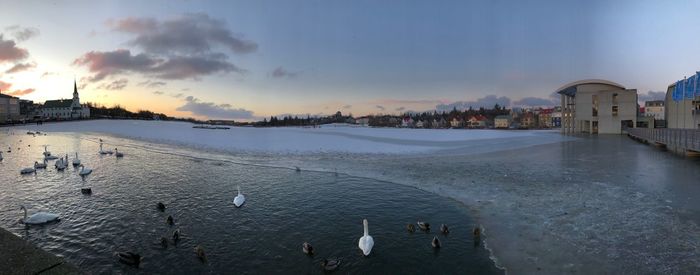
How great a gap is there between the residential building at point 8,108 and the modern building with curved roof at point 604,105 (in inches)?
5321

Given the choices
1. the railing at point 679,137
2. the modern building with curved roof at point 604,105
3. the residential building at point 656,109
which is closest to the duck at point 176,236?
the railing at point 679,137

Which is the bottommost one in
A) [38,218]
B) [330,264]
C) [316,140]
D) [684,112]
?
[330,264]

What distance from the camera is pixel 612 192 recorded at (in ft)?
36.3

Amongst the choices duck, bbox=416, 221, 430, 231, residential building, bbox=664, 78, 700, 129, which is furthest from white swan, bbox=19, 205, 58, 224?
residential building, bbox=664, 78, 700, 129

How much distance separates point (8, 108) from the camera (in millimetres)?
95688

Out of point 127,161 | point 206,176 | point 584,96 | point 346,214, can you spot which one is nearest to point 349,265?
point 346,214

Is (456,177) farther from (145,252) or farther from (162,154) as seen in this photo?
(162,154)

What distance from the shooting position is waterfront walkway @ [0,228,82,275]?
5.32 m

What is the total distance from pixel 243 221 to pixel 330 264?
3.86 m

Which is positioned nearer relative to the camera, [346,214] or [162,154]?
[346,214]

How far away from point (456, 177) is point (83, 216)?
13.6m

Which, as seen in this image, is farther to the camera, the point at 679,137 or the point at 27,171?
the point at 679,137

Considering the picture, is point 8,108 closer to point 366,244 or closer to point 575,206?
point 366,244

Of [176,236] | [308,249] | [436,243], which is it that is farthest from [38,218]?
[436,243]
